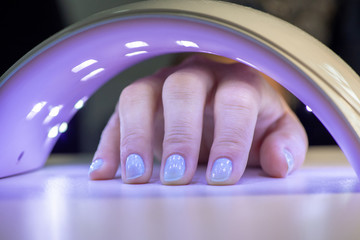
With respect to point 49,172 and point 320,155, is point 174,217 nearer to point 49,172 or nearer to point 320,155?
point 49,172

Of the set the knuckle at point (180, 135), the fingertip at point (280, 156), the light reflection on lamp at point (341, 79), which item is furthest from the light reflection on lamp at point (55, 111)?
the light reflection on lamp at point (341, 79)

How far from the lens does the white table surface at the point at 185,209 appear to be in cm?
35

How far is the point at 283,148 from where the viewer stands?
25.9 inches

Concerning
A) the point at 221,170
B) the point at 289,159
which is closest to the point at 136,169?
the point at 221,170

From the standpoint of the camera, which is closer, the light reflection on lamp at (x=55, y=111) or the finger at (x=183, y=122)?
the finger at (x=183, y=122)

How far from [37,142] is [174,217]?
44cm

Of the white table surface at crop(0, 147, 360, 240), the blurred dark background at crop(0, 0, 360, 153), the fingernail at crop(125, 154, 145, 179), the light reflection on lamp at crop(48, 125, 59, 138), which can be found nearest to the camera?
the white table surface at crop(0, 147, 360, 240)

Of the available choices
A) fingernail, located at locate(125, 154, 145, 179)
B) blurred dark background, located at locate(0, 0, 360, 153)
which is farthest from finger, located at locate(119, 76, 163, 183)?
blurred dark background, located at locate(0, 0, 360, 153)

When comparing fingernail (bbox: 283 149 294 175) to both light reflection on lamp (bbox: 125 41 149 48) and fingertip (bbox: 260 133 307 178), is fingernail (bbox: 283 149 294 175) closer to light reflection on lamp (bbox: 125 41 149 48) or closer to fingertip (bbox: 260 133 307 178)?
fingertip (bbox: 260 133 307 178)

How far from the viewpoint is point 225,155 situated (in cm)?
56

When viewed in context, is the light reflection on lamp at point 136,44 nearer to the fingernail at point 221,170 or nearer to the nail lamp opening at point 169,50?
the nail lamp opening at point 169,50

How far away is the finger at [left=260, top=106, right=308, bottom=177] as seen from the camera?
63 cm

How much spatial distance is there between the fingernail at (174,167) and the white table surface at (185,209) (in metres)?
0.02

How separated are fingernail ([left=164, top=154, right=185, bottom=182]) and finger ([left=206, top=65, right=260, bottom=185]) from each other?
0.03 metres
